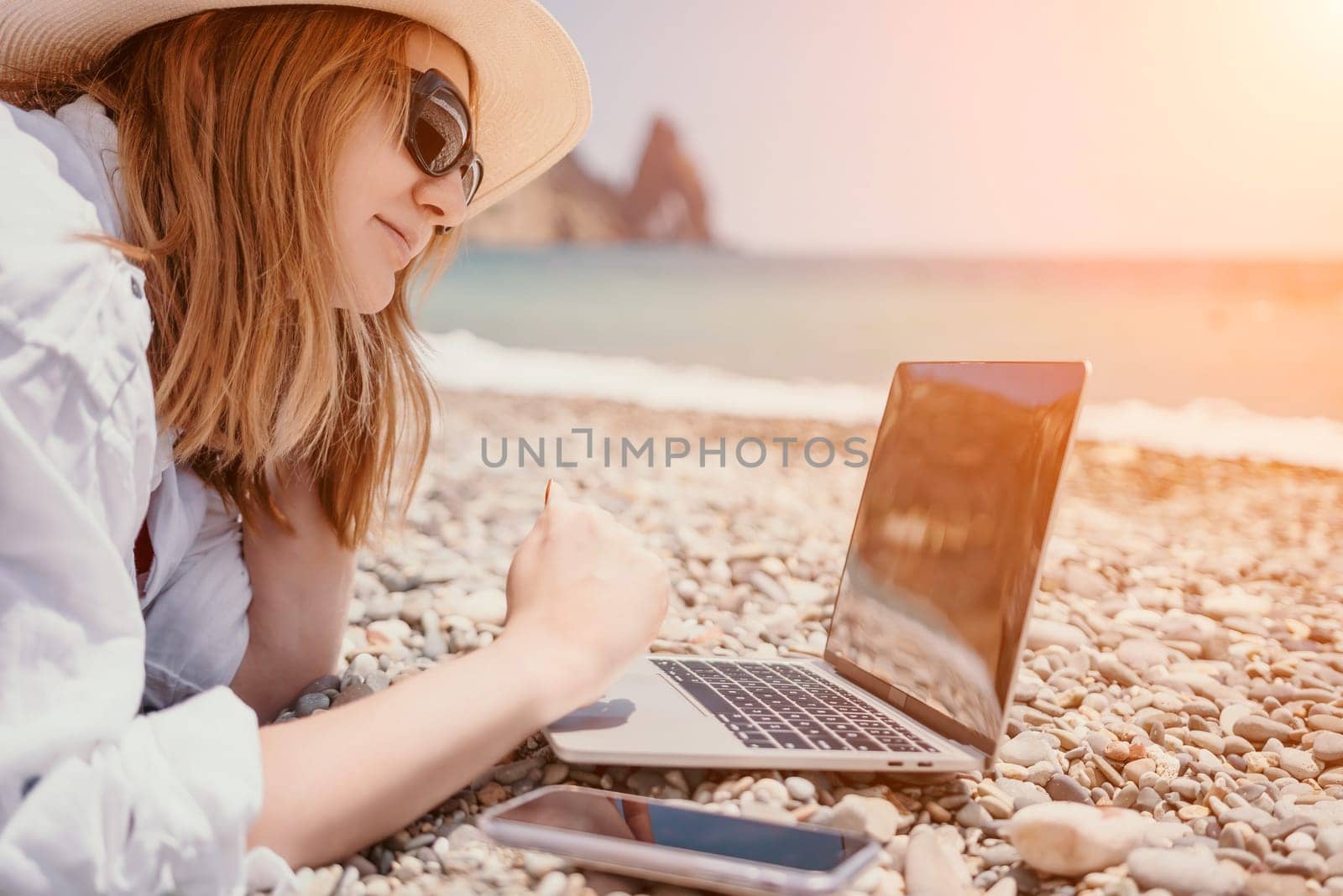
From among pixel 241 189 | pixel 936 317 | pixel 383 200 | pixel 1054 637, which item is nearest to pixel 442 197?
pixel 383 200

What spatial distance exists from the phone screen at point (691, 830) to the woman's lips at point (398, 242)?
1.06m

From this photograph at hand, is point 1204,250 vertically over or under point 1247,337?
over

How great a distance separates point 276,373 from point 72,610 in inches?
28.5

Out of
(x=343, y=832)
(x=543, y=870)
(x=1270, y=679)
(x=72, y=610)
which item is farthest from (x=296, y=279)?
(x=1270, y=679)

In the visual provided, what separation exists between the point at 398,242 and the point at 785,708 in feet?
3.68

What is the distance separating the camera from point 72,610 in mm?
1046

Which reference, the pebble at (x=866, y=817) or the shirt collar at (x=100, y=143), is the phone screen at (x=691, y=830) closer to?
the pebble at (x=866, y=817)

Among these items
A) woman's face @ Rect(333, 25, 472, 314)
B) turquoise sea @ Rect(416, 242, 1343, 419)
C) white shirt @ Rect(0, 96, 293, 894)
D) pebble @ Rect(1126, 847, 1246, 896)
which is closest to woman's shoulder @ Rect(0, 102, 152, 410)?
white shirt @ Rect(0, 96, 293, 894)

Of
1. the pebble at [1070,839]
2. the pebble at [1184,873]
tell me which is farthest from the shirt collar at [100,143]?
the pebble at [1184,873]

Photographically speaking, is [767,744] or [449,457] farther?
[449,457]

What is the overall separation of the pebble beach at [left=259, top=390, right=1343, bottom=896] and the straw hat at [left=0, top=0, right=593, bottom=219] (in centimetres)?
121

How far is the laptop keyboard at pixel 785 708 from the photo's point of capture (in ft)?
4.74

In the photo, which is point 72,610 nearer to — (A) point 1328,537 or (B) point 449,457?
(B) point 449,457

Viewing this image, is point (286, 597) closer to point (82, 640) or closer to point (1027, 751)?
point (82, 640)
